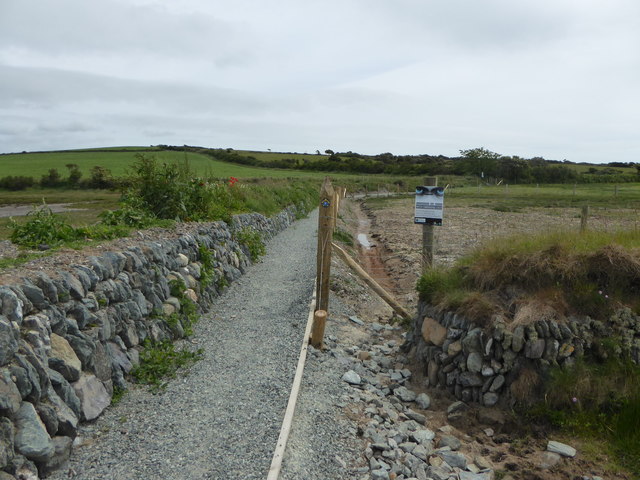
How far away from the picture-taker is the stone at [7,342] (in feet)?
13.2

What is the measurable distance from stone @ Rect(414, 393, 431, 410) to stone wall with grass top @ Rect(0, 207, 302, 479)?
141 inches

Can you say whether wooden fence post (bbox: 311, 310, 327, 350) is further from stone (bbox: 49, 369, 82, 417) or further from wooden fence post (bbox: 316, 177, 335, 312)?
stone (bbox: 49, 369, 82, 417)

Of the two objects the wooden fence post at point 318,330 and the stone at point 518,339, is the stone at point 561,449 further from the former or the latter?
the wooden fence post at point 318,330

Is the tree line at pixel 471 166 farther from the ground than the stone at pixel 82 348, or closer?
farther from the ground

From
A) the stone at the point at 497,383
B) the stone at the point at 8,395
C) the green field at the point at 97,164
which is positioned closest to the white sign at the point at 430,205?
the stone at the point at 497,383

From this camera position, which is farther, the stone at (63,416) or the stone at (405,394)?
the stone at (405,394)

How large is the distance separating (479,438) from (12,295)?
16.3 feet

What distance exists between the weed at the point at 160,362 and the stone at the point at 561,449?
171 inches

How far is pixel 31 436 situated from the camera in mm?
4043

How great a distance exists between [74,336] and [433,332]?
14.8 feet

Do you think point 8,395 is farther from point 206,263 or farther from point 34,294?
point 206,263

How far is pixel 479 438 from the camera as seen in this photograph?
5605mm

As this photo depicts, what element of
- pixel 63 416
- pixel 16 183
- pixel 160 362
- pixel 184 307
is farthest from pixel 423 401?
pixel 16 183

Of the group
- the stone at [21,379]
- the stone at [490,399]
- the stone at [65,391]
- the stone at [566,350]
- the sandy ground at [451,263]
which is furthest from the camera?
the stone at [490,399]
